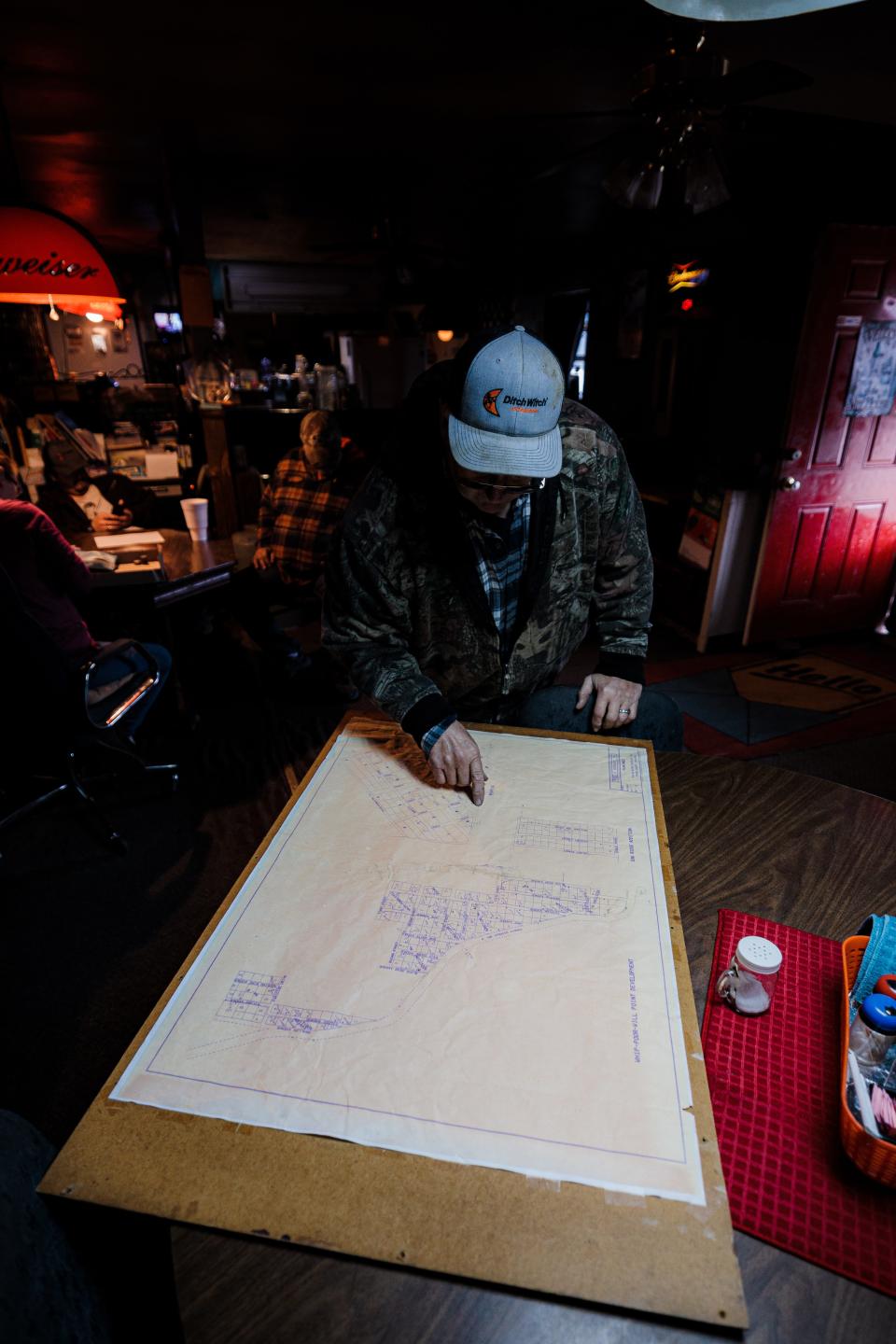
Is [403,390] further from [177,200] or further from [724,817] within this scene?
[724,817]

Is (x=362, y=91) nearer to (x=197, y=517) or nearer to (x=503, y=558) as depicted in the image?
(x=197, y=517)

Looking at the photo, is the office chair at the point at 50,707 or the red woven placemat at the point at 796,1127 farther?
the office chair at the point at 50,707

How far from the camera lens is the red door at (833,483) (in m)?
3.54

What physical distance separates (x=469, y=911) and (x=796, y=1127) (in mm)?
437

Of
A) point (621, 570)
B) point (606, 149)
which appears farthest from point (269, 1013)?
point (606, 149)

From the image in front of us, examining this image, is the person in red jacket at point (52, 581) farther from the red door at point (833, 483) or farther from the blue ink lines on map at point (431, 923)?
the red door at point (833, 483)

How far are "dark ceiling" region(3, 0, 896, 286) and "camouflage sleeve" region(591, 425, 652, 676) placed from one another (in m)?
1.87

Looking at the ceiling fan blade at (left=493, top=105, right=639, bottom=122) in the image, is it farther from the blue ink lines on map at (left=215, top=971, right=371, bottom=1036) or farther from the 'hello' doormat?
the blue ink lines on map at (left=215, top=971, right=371, bottom=1036)

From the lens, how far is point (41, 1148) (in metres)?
0.75

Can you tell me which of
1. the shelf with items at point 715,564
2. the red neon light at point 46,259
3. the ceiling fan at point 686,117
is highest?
the ceiling fan at point 686,117

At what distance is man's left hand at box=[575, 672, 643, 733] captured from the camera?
1506 millimetres

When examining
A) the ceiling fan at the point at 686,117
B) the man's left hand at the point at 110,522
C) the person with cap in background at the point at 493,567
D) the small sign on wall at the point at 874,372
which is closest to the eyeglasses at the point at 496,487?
the person with cap in background at the point at 493,567

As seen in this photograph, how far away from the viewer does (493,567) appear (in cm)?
145

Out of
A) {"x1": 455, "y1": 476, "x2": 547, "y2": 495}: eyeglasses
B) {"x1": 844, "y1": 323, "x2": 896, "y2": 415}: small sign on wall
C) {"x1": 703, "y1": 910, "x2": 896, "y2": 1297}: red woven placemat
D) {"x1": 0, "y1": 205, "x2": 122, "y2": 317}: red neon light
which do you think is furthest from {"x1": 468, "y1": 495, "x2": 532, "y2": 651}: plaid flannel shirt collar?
{"x1": 844, "y1": 323, "x2": 896, "y2": 415}: small sign on wall
